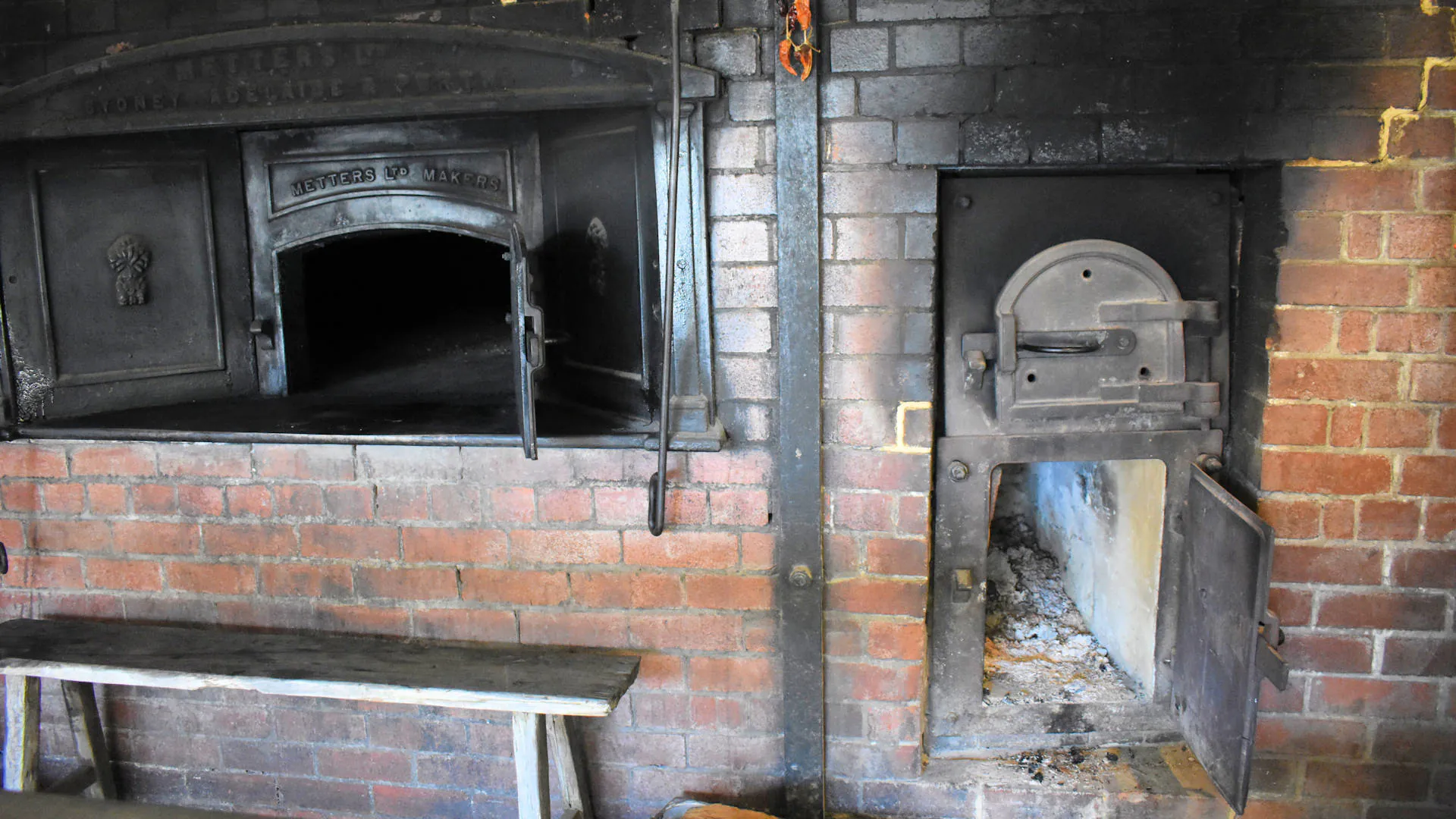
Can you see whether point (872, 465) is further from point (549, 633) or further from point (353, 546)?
point (353, 546)

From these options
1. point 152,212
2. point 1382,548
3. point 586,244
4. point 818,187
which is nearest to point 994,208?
point 818,187

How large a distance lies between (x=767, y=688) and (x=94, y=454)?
73.6 inches

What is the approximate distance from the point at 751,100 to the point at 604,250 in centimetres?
53

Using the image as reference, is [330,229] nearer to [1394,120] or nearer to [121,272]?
[121,272]

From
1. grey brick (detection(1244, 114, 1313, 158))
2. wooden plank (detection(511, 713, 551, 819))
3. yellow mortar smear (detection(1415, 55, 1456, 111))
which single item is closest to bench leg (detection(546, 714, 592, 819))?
wooden plank (detection(511, 713, 551, 819))

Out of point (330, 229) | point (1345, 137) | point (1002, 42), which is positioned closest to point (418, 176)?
point (330, 229)

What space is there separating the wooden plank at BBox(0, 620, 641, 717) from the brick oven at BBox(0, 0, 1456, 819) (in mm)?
89

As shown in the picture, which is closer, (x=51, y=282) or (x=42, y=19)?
(x=42, y=19)

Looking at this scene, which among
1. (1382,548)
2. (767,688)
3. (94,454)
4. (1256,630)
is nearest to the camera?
(1256,630)

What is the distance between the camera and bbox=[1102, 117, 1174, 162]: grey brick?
6.50ft

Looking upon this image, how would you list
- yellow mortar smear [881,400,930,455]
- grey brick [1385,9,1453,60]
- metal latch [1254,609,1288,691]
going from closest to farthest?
metal latch [1254,609,1288,691] → grey brick [1385,9,1453,60] → yellow mortar smear [881,400,930,455]

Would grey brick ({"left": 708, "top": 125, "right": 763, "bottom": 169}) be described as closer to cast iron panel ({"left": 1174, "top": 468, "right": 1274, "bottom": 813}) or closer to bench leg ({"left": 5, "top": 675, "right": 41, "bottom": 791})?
cast iron panel ({"left": 1174, "top": 468, "right": 1274, "bottom": 813})

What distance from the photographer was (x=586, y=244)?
236cm

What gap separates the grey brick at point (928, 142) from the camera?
2.02 meters
